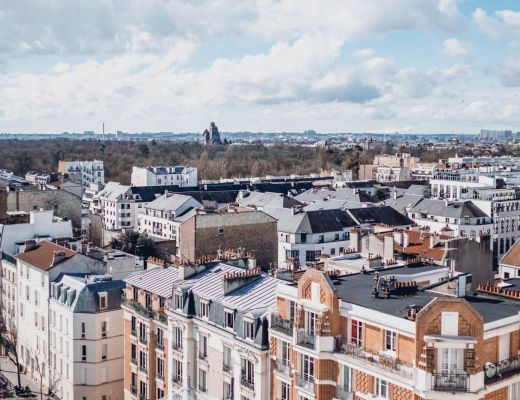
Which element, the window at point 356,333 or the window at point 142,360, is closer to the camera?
the window at point 356,333

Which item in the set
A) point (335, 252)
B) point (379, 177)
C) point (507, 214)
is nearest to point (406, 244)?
point (335, 252)

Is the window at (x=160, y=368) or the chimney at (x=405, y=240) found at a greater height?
the chimney at (x=405, y=240)

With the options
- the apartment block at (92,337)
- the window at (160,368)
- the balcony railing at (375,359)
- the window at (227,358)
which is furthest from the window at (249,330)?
the apartment block at (92,337)

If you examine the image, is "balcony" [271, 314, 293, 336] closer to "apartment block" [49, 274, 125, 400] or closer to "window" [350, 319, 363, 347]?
"window" [350, 319, 363, 347]

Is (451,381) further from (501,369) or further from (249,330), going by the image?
(249,330)

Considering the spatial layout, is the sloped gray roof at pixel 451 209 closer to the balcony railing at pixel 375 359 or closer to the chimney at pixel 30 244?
the chimney at pixel 30 244

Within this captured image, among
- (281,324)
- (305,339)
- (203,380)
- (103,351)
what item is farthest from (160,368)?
(305,339)

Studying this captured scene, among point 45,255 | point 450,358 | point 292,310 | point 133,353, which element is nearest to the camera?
point 450,358

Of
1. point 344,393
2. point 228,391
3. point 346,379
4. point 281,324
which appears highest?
point 281,324
